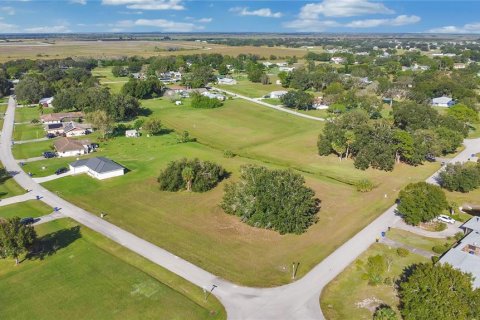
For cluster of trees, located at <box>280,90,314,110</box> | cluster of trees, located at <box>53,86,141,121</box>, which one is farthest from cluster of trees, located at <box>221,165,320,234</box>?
cluster of trees, located at <box>280,90,314,110</box>

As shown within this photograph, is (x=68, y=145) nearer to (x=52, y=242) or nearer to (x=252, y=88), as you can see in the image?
(x=52, y=242)

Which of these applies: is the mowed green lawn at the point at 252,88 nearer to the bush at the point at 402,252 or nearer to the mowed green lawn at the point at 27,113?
the mowed green lawn at the point at 27,113

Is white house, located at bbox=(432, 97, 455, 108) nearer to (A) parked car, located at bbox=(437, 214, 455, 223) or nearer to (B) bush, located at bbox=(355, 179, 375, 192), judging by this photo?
(B) bush, located at bbox=(355, 179, 375, 192)

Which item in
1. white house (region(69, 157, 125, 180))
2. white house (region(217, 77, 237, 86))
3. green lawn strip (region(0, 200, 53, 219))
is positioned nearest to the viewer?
green lawn strip (region(0, 200, 53, 219))

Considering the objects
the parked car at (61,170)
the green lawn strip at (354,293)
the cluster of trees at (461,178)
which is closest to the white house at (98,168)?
the parked car at (61,170)

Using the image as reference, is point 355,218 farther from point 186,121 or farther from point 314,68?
point 314,68
